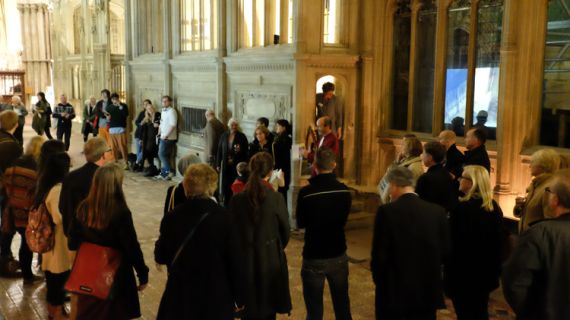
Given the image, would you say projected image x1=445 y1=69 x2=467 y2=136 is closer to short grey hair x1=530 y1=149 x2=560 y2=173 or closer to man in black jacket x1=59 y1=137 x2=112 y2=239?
short grey hair x1=530 y1=149 x2=560 y2=173

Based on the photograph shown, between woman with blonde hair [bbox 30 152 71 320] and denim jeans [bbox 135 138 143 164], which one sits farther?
denim jeans [bbox 135 138 143 164]

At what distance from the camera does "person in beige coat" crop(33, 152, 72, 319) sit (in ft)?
15.5

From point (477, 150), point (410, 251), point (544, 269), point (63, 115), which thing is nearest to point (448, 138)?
point (477, 150)

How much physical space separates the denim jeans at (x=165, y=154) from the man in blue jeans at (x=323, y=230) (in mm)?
8356

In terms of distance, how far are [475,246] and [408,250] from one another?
0.72 meters

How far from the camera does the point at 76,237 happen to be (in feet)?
12.4

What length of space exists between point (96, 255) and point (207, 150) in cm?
615

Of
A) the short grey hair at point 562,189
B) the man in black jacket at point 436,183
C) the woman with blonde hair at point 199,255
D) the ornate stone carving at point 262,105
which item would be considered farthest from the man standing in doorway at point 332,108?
the short grey hair at point 562,189

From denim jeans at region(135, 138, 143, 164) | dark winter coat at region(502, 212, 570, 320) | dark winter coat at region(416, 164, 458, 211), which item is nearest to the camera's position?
dark winter coat at region(502, 212, 570, 320)

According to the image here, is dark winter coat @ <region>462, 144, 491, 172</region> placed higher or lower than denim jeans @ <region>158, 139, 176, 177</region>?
higher

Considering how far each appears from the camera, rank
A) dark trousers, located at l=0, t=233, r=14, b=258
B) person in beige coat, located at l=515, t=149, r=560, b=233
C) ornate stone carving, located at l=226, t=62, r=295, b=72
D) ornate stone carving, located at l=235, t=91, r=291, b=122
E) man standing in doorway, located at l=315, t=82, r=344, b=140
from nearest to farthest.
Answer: person in beige coat, located at l=515, t=149, r=560, b=233, dark trousers, located at l=0, t=233, r=14, b=258, man standing in doorway, located at l=315, t=82, r=344, b=140, ornate stone carving, located at l=226, t=62, r=295, b=72, ornate stone carving, located at l=235, t=91, r=291, b=122

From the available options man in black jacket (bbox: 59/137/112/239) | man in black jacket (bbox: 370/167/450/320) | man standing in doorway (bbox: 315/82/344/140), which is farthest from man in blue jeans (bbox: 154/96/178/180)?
man in black jacket (bbox: 370/167/450/320)

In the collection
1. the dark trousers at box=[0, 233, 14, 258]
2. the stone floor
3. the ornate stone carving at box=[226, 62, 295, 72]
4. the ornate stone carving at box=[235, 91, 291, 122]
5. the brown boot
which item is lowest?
the stone floor

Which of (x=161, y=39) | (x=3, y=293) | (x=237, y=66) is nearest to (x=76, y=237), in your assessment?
(x=3, y=293)
